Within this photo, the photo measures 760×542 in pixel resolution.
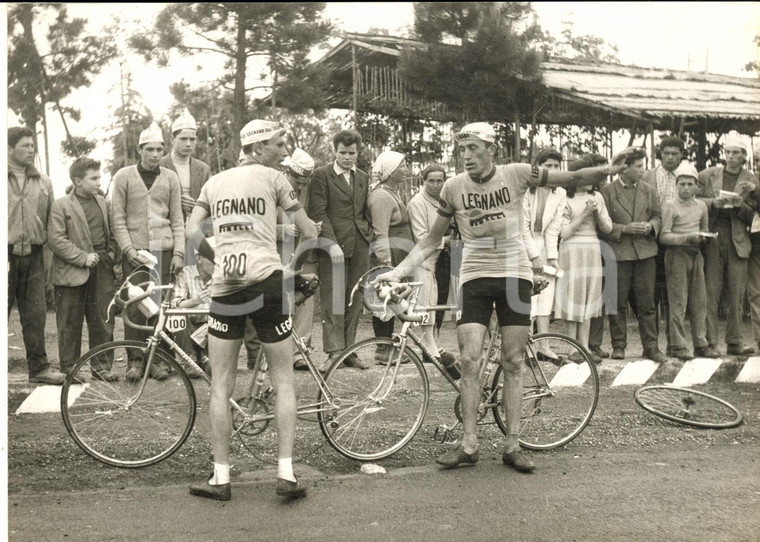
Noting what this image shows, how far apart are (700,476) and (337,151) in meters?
3.93

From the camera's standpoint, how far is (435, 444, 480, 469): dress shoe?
561 centimetres

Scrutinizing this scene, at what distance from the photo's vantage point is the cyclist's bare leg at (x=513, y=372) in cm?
575

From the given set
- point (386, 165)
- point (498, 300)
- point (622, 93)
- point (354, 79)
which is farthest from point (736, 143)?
point (498, 300)

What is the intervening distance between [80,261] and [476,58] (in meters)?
4.05

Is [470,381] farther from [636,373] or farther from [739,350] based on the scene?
[739,350]

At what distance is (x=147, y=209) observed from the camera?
23.5 feet

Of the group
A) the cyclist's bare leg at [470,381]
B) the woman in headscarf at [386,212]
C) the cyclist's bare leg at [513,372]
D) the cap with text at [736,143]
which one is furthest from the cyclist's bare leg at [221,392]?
the cap with text at [736,143]

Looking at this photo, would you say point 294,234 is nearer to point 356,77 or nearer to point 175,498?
point 356,77

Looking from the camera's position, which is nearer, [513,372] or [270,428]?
[513,372]

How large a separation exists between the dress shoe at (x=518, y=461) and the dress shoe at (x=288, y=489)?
1397mm

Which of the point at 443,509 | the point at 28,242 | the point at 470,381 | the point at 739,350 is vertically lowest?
the point at 443,509

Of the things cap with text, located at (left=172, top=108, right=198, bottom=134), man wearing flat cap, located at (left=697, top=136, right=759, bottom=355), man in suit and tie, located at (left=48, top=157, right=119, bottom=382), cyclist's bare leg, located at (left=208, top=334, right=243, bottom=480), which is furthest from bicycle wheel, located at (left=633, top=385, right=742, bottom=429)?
man in suit and tie, located at (left=48, top=157, right=119, bottom=382)

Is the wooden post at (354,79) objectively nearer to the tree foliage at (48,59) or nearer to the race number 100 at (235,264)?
the tree foliage at (48,59)

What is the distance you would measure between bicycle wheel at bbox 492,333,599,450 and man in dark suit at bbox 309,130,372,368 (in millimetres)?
1943
